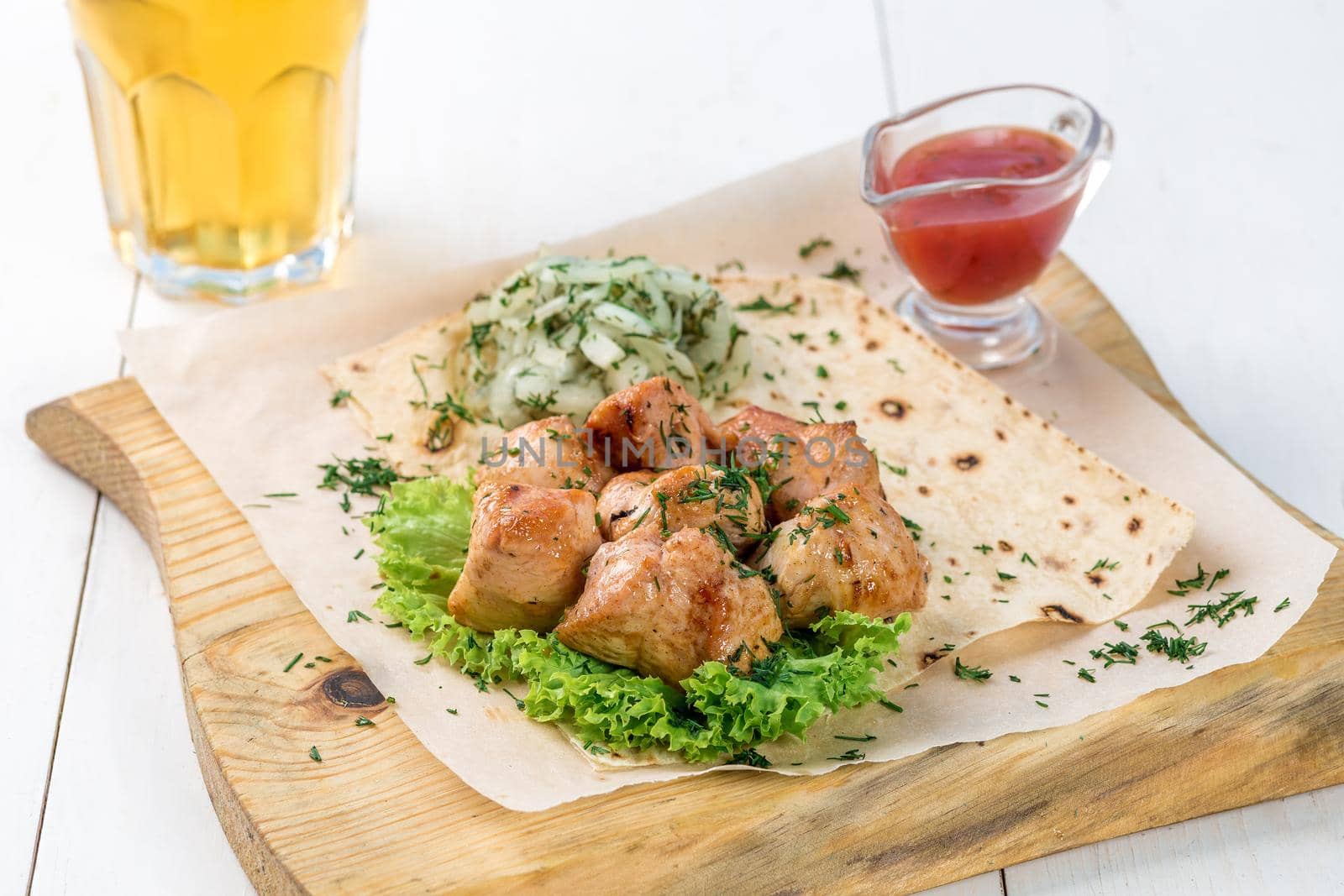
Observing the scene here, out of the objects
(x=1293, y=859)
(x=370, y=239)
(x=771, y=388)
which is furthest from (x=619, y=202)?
(x=1293, y=859)

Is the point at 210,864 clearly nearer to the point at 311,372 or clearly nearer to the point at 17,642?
the point at 17,642

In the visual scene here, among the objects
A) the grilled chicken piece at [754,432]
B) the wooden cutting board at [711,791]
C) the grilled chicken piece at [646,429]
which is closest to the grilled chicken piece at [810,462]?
the grilled chicken piece at [754,432]

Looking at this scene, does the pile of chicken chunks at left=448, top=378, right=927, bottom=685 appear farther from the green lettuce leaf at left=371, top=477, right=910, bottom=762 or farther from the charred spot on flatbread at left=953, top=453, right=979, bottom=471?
the charred spot on flatbread at left=953, top=453, right=979, bottom=471

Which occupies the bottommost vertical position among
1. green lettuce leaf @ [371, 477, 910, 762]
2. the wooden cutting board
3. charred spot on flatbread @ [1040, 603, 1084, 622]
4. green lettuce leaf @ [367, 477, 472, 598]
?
the wooden cutting board

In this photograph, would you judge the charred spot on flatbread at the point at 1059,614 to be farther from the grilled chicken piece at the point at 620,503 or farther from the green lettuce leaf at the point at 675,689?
the grilled chicken piece at the point at 620,503

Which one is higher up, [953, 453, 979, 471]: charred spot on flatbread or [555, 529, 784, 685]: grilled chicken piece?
[555, 529, 784, 685]: grilled chicken piece

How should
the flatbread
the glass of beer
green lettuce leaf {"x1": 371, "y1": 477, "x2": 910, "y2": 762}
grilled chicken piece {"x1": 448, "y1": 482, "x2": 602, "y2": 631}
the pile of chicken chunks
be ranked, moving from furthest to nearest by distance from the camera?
1. the glass of beer
2. the flatbread
3. grilled chicken piece {"x1": 448, "y1": 482, "x2": 602, "y2": 631}
4. the pile of chicken chunks
5. green lettuce leaf {"x1": 371, "y1": 477, "x2": 910, "y2": 762}

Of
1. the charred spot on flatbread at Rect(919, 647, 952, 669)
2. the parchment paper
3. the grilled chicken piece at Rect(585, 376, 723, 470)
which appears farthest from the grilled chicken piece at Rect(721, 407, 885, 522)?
the parchment paper
